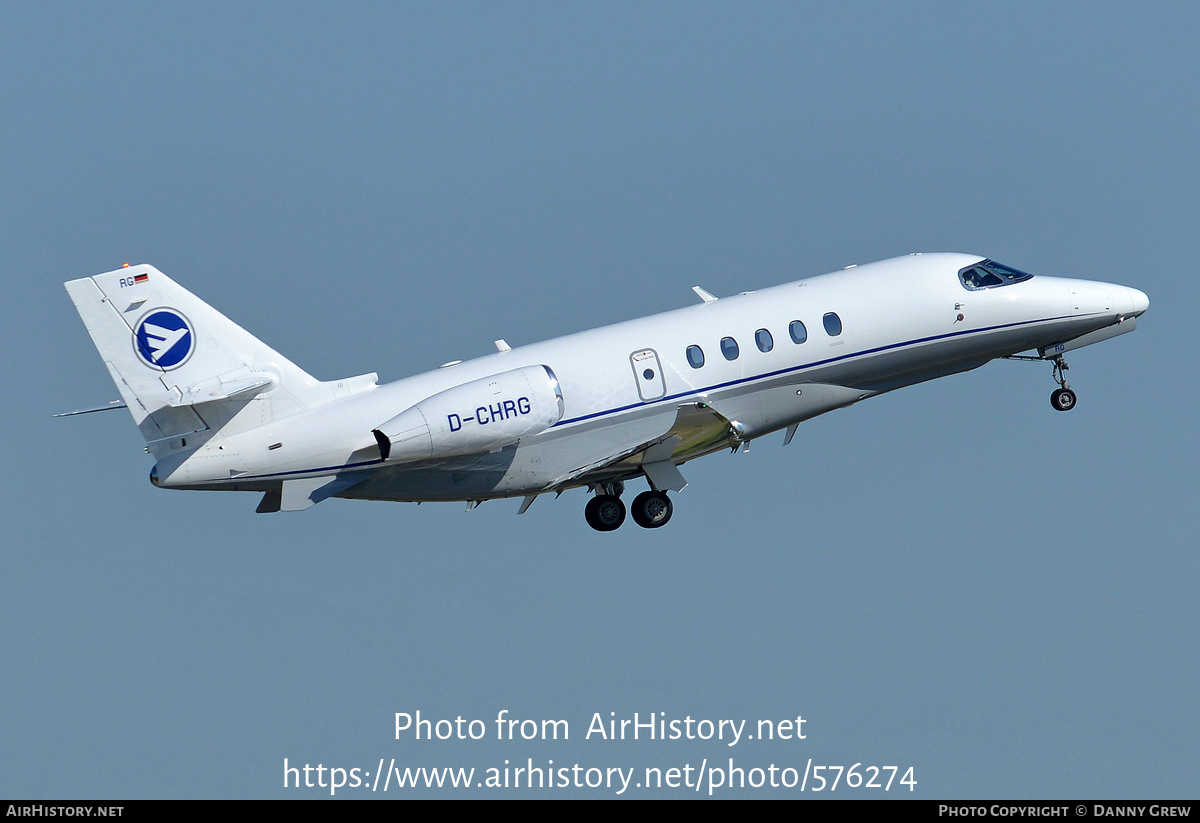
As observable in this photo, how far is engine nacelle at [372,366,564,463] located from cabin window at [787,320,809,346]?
13.4ft

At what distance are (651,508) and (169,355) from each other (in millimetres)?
7932

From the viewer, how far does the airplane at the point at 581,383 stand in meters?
25.3

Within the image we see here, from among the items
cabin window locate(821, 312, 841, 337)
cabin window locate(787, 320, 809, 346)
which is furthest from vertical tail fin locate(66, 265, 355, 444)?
cabin window locate(821, 312, 841, 337)

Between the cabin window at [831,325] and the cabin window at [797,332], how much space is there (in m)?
0.40

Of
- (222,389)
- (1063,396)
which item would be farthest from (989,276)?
(222,389)

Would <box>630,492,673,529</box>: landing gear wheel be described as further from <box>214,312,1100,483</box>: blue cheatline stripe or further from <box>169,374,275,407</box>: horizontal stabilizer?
<box>169,374,275,407</box>: horizontal stabilizer

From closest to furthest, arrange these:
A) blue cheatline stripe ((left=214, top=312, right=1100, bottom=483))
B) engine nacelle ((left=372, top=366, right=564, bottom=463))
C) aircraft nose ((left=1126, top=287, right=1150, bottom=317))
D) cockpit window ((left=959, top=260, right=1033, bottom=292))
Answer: engine nacelle ((left=372, top=366, right=564, bottom=463))
blue cheatline stripe ((left=214, top=312, right=1100, bottom=483))
cockpit window ((left=959, top=260, right=1033, bottom=292))
aircraft nose ((left=1126, top=287, right=1150, bottom=317))

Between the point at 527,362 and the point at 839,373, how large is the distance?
5165mm

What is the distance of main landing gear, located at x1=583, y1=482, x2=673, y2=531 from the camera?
28.2 metres

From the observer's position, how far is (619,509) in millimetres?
28562

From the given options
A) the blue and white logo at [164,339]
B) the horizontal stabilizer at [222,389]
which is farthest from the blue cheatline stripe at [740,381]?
the blue and white logo at [164,339]

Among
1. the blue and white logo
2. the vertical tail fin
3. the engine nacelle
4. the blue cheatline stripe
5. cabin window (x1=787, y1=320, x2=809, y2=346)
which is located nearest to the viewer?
the engine nacelle

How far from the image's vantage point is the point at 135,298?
997 inches

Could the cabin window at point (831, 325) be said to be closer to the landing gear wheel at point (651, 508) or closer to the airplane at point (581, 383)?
the airplane at point (581, 383)
